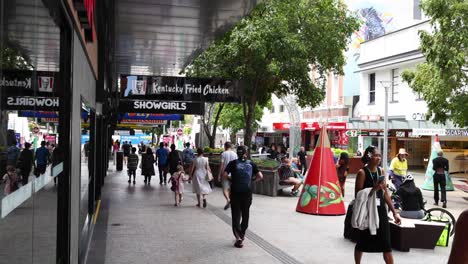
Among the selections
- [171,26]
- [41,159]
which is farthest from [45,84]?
[171,26]

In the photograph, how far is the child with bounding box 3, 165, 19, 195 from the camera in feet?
6.30

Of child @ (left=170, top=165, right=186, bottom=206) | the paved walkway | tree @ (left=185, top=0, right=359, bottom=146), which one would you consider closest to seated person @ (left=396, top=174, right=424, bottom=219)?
the paved walkway

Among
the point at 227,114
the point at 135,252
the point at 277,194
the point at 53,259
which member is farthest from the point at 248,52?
the point at 227,114

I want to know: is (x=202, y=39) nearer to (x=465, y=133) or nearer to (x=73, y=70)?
(x=73, y=70)

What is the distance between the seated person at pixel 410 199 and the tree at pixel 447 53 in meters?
7.45

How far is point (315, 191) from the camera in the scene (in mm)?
12508

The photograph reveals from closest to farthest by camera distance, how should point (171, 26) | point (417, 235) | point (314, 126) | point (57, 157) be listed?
point (57, 157), point (417, 235), point (171, 26), point (314, 126)

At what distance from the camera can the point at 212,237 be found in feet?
30.0

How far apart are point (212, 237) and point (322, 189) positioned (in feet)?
14.0

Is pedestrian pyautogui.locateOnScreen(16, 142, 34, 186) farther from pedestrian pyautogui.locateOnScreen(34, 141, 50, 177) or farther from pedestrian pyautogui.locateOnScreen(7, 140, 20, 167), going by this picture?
pedestrian pyautogui.locateOnScreen(34, 141, 50, 177)

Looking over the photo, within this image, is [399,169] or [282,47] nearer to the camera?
[399,169]

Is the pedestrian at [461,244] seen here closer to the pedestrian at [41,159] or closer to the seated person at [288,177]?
the pedestrian at [41,159]

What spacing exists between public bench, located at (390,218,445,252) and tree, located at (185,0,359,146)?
9004 mm

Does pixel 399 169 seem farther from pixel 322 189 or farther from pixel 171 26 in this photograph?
pixel 171 26
